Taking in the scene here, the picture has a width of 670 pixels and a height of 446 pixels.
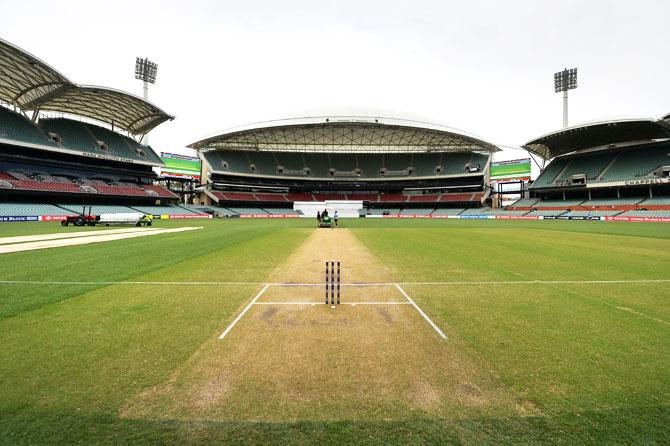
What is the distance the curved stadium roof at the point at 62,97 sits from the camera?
1542 inches

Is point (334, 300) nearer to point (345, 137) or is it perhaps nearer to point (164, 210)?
point (164, 210)

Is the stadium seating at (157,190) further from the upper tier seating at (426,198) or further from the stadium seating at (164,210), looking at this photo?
the upper tier seating at (426,198)

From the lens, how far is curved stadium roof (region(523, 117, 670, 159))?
185 feet

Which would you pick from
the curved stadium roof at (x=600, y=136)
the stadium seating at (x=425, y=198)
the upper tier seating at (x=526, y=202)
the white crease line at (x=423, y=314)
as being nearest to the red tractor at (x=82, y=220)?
the white crease line at (x=423, y=314)

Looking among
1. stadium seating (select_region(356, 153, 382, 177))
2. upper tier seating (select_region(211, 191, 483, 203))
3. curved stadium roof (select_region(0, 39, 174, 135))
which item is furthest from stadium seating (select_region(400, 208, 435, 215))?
curved stadium roof (select_region(0, 39, 174, 135))

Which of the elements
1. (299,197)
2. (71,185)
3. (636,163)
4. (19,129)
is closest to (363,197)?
(299,197)

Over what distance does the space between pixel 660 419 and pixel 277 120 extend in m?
72.9

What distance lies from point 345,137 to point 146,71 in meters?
47.4

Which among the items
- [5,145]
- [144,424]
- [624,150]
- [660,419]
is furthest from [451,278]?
[624,150]

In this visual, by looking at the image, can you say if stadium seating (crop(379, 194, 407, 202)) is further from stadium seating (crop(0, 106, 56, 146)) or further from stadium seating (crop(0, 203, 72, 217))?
stadium seating (crop(0, 106, 56, 146))

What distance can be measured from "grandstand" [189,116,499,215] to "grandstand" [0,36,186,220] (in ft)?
51.8

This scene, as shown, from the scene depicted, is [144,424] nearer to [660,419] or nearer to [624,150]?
[660,419]

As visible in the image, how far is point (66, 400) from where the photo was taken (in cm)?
336

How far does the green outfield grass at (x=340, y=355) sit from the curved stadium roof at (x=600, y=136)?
6637 centimetres
